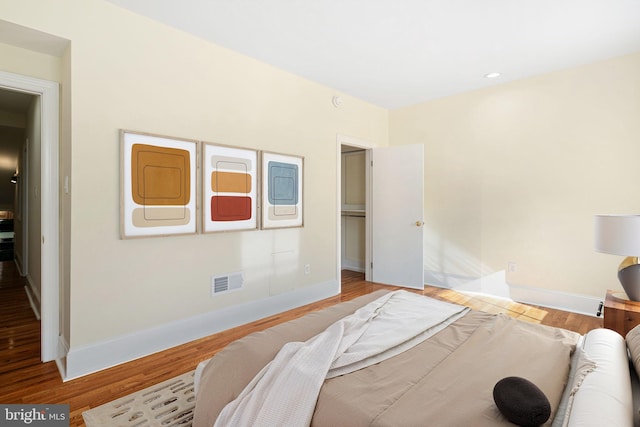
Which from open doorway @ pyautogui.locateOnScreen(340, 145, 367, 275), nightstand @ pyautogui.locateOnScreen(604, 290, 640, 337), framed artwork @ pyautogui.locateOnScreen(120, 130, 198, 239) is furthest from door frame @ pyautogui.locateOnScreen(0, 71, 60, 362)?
open doorway @ pyautogui.locateOnScreen(340, 145, 367, 275)

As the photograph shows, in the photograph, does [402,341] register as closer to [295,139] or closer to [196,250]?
[196,250]

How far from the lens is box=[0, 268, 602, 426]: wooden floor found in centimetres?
203

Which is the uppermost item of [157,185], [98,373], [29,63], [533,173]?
[29,63]

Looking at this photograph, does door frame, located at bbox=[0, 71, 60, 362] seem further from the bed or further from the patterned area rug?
the bed

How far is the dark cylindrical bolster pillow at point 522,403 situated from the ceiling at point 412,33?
2447 millimetres

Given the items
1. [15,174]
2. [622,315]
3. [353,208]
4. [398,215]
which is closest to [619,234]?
[622,315]

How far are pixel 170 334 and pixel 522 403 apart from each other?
256 centimetres

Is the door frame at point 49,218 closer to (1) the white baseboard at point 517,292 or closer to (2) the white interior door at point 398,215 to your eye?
(2) the white interior door at point 398,215

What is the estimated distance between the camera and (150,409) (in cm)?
188

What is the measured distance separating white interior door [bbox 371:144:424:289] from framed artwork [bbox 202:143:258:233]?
2105mm

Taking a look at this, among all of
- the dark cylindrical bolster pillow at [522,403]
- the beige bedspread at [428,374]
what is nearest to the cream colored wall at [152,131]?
the beige bedspread at [428,374]

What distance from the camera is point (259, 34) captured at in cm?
282

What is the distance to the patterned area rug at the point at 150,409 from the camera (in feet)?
5.81

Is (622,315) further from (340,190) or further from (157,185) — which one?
(157,185)
